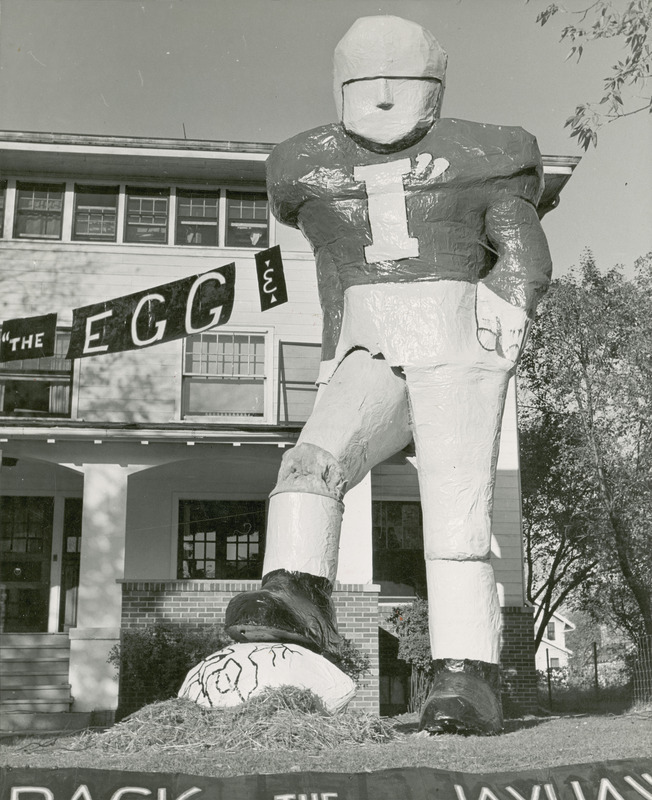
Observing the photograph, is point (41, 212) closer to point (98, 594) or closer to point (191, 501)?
point (191, 501)

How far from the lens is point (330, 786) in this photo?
2207mm

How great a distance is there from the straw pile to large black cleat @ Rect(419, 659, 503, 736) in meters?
0.16

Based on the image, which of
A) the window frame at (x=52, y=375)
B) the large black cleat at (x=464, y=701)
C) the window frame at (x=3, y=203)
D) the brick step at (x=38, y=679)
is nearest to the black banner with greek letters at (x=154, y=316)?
the large black cleat at (x=464, y=701)

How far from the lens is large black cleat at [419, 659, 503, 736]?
2.77 metres

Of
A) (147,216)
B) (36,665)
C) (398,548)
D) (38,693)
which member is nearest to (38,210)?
(147,216)

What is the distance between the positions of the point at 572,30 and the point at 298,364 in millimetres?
7050

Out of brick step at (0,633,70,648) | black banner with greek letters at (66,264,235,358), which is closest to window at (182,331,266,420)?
brick step at (0,633,70,648)

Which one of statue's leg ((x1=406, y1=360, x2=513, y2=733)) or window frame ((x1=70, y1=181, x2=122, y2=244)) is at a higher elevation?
window frame ((x1=70, y1=181, x2=122, y2=244))

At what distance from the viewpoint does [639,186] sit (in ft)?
13.4

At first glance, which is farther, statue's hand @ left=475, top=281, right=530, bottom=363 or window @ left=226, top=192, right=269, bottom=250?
window @ left=226, top=192, right=269, bottom=250

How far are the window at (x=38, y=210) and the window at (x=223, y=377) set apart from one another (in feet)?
6.73

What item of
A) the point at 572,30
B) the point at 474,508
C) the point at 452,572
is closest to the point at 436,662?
the point at 452,572

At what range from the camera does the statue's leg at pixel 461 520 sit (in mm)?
2873

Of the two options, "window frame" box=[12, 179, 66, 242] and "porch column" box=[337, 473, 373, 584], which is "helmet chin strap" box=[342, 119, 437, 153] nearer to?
"porch column" box=[337, 473, 373, 584]
